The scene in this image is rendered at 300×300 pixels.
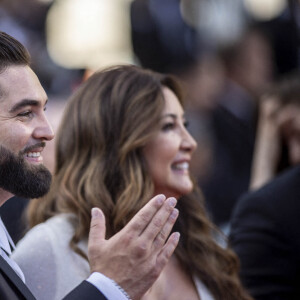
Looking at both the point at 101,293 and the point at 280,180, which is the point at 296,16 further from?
the point at 101,293

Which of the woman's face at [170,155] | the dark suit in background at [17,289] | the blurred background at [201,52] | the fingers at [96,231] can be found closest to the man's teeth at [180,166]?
the woman's face at [170,155]

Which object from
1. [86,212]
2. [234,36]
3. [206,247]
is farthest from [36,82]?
[234,36]

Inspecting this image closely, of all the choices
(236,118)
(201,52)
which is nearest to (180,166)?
(236,118)

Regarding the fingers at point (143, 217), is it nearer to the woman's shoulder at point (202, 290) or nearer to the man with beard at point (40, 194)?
the man with beard at point (40, 194)

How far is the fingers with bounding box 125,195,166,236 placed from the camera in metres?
1.88

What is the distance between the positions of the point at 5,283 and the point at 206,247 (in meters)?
1.47

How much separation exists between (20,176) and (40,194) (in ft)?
0.32

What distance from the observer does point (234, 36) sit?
525 centimetres

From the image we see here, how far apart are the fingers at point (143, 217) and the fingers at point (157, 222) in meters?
0.01

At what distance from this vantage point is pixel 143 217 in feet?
6.22

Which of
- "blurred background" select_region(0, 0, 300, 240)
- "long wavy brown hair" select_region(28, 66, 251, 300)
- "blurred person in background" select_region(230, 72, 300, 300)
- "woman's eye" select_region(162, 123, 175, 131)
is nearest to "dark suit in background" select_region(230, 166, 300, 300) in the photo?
"blurred person in background" select_region(230, 72, 300, 300)

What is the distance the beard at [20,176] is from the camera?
1852 millimetres

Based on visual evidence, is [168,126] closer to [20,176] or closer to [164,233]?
[164,233]

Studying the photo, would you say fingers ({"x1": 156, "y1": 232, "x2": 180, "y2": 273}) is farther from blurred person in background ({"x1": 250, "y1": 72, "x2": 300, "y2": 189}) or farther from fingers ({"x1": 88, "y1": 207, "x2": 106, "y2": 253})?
blurred person in background ({"x1": 250, "y1": 72, "x2": 300, "y2": 189})
